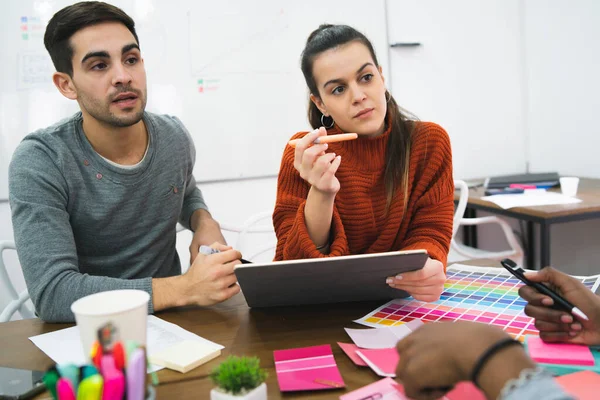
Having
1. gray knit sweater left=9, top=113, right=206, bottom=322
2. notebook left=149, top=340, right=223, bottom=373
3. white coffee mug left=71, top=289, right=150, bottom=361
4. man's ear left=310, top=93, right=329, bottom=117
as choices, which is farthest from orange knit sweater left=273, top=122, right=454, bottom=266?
white coffee mug left=71, top=289, right=150, bottom=361

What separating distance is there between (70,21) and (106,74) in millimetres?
161

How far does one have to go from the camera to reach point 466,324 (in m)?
0.53

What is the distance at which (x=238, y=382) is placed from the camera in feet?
1.90

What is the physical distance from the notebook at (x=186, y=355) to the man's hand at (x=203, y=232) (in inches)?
22.0

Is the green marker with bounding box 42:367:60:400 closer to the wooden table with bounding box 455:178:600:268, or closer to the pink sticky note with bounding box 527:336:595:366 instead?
the pink sticky note with bounding box 527:336:595:366

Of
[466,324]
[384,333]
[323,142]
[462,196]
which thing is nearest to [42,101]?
[323,142]

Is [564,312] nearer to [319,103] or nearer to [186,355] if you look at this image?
[186,355]

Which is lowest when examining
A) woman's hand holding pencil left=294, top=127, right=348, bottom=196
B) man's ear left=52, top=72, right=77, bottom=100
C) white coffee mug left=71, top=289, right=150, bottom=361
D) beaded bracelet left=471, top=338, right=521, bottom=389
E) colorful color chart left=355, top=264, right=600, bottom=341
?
colorful color chart left=355, top=264, right=600, bottom=341

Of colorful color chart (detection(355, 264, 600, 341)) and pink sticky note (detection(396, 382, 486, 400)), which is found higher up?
pink sticky note (detection(396, 382, 486, 400))

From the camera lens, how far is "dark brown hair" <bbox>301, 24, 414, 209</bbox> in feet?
4.24

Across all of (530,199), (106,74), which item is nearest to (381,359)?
(106,74)

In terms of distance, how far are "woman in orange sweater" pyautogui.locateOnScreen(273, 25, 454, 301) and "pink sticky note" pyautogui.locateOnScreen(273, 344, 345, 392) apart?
16.0 inches

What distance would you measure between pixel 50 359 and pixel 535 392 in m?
0.77

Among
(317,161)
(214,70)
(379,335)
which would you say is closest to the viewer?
(379,335)
